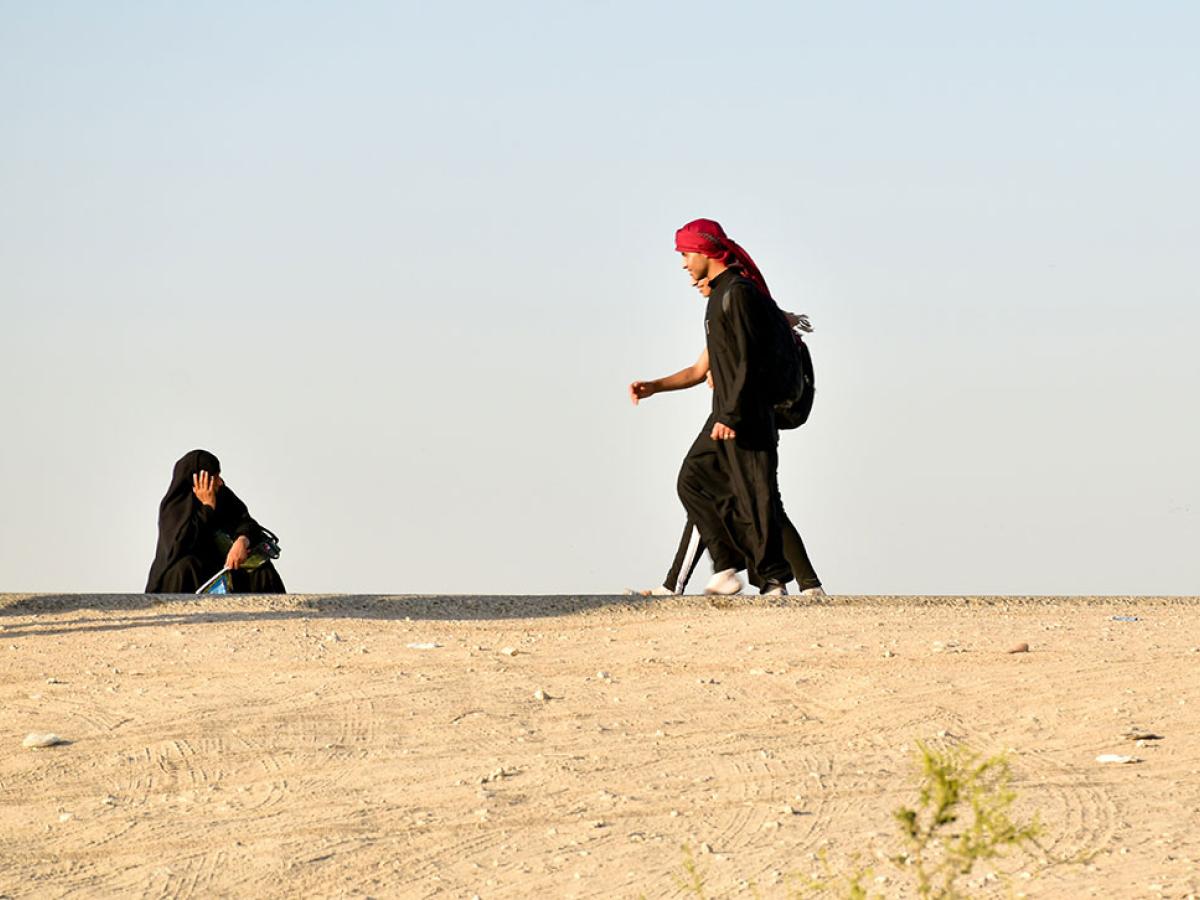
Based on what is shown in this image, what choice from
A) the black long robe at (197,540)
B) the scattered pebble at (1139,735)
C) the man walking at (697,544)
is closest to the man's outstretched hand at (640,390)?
the man walking at (697,544)

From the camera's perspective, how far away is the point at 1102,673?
9.35m

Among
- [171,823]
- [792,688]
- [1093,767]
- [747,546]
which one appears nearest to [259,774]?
[171,823]

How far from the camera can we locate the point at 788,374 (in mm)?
12266

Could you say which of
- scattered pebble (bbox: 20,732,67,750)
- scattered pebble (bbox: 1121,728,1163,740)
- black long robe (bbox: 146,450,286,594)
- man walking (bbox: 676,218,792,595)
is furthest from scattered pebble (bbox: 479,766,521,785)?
black long robe (bbox: 146,450,286,594)

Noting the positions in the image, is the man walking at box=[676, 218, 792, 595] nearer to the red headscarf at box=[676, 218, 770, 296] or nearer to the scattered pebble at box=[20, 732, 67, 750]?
the red headscarf at box=[676, 218, 770, 296]

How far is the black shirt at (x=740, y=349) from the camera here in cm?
1207

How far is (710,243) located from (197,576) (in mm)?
4627

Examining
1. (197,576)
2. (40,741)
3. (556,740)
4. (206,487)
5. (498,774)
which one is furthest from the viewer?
(206,487)

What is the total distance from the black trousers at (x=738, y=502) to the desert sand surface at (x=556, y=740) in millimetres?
634

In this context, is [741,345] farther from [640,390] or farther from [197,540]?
[197,540]

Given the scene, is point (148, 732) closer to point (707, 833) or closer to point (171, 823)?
point (171, 823)

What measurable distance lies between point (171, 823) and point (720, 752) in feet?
6.99

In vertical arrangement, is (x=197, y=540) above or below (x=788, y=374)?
below

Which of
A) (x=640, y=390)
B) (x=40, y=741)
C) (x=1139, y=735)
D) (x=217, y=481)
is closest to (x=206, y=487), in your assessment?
(x=217, y=481)
